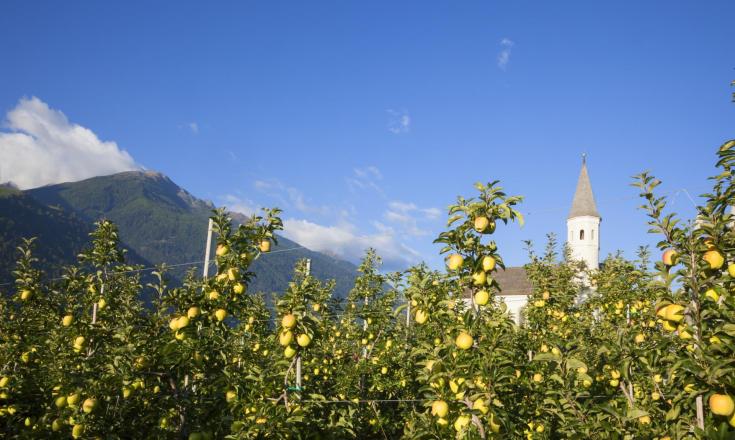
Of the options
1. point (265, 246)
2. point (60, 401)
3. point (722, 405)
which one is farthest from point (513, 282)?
point (722, 405)

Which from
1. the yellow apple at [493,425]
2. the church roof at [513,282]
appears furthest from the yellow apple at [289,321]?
the church roof at [513,282]

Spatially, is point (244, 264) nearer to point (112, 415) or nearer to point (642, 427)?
point (112, 415)

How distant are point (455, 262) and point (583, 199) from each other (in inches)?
2769

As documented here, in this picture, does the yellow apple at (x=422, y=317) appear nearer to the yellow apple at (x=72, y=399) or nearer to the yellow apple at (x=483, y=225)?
the yellow apple at (x=483, y=225)

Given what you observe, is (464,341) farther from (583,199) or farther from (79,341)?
Result: (583,199)

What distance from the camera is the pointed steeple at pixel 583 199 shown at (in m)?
65.7

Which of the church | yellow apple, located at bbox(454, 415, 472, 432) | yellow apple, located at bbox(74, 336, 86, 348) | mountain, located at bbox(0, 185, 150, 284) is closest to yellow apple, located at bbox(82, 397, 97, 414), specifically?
yellow apple, located at bbox(74, 336, 86, 348)

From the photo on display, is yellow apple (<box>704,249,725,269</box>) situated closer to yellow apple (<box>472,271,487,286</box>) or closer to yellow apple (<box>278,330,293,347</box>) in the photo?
yellow apple (<box>472,271,487,286</box>)

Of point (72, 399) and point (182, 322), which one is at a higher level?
point (182, 322)

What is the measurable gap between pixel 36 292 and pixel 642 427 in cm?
824

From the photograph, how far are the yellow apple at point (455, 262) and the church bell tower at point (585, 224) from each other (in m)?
66.7

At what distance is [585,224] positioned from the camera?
65.2 metres

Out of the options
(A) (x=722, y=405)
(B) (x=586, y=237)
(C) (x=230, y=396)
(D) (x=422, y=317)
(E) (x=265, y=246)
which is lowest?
(C) (x=230, y=396)

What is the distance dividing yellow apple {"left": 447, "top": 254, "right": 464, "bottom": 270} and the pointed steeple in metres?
68.8
